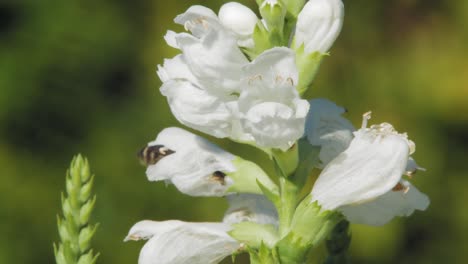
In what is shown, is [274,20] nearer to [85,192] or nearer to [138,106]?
[85,192]

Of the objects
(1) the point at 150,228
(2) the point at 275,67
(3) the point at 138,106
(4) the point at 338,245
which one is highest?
(2) the point at 275,67

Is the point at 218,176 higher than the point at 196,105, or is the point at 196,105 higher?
the point at 196,105

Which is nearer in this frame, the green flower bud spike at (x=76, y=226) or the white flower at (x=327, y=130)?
the green flower bud spike at (x=76, y=226)

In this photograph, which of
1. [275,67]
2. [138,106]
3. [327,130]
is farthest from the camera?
[138,106]

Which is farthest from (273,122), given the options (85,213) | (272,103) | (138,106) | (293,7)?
(138,106)

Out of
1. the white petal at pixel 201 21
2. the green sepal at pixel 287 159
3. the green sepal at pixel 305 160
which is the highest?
the white petal at pixel 201 21

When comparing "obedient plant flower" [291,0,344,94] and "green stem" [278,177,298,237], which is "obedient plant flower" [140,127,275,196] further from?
"obedient plant flower" [291,0,344,94]

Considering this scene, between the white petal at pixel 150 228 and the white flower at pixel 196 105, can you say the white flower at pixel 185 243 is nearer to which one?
the white petal at pixel 150 228

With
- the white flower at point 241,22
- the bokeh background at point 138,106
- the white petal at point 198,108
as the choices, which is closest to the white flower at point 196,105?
the white petal at point 198,108
